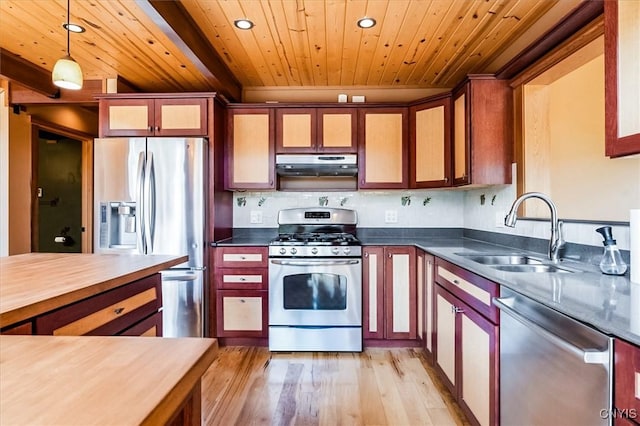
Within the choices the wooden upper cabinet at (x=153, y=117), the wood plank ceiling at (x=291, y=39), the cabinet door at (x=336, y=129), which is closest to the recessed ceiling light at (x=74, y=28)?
the wood plank ceiling at (x=291, y=39)

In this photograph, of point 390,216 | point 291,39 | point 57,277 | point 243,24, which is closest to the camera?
point 57,277

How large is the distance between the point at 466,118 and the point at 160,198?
2.45 m

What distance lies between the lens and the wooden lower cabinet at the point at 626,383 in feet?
2.66

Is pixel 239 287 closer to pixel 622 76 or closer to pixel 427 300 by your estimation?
pixel 427 300

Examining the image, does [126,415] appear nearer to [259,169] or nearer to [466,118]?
[466,118]

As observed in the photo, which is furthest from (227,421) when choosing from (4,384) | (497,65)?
(497,65)

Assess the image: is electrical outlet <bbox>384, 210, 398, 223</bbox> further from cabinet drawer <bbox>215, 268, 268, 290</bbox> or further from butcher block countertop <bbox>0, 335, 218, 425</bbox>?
butcher block countertop <bbox>0, 335, 218, 425</bbox>

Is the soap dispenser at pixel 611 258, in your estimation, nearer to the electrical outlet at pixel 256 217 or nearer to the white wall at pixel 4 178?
the electrical outlet at pixel 256 217

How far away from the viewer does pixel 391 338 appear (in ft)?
9.55

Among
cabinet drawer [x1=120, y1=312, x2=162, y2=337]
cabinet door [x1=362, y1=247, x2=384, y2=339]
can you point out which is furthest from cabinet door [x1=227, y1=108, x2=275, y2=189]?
cabinet drawer [x1=120, y1=312, x2=162, y2=337]

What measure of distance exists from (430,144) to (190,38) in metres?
2.03

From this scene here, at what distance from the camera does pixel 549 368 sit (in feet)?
3.79

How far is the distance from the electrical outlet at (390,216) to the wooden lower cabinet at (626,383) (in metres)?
2.61

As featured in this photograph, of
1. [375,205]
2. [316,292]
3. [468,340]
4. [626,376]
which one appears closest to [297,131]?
[375,205]
